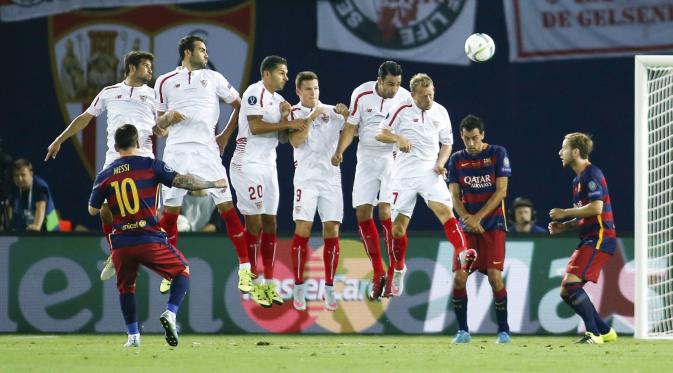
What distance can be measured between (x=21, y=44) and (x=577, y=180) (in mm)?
8393

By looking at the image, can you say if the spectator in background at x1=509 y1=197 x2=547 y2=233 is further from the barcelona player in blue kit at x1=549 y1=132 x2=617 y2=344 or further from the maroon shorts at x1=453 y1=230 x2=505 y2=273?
the barcelona player in blue kit at x1=549 y1=132 x2=617 y2=344

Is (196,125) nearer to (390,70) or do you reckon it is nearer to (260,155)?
(260,155)

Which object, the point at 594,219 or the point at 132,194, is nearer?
the point at 132,194

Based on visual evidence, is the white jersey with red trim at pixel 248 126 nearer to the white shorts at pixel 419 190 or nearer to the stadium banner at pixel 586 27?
the white shorts at pixel 419 190

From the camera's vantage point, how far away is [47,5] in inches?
709

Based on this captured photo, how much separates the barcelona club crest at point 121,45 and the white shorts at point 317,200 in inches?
181

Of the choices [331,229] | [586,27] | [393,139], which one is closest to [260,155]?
[331,229]

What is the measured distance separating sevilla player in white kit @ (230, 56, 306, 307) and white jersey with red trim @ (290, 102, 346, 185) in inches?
11.3

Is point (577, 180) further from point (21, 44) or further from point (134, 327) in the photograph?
point (21, 44)

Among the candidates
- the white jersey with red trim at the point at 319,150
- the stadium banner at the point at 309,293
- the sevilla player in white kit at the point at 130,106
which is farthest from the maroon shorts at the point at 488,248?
the sevilla player in white kit at the point at 130,106

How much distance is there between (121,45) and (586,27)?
18.0ft

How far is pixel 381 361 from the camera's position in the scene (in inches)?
413

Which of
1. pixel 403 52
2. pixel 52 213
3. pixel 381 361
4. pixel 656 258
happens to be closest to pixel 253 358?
pixel 381 361

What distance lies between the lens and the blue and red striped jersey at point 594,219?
12.7 m
